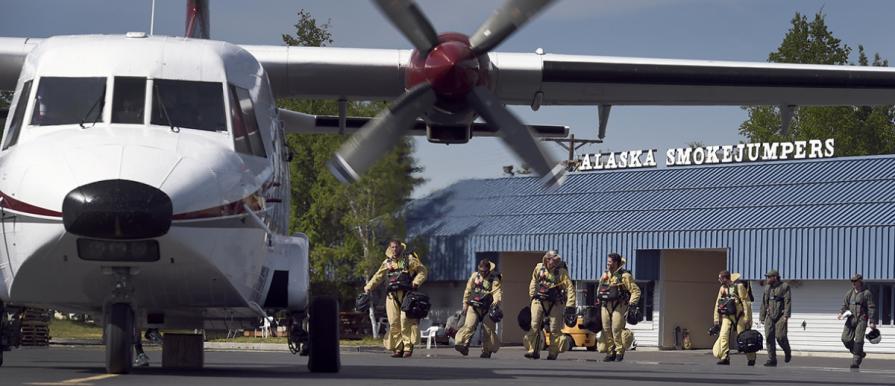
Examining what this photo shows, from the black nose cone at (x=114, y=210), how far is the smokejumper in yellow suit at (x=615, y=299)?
46.8 feet

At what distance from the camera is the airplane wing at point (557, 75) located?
50.8 ft

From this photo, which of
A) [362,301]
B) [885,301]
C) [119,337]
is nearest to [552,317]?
[362,301]

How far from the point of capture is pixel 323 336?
13.6 meters

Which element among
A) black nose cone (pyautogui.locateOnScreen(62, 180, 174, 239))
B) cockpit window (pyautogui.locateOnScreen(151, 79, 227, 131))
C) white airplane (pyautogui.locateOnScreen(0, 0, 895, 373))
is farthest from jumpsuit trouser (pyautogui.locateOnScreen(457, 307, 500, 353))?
black nose cone (pyautogui.locateOnScreen(62, 180, 174, 239))

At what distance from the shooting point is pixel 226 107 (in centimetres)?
1206

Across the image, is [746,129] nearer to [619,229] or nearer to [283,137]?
[619,229]

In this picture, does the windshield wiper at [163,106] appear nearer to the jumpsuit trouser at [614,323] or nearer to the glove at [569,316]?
the glove at [569,316]

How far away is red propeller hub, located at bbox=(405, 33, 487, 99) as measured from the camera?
13531 mm

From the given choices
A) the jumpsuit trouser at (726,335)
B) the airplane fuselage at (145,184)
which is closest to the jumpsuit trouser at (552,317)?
the jumpsuit trouser at (726,335)

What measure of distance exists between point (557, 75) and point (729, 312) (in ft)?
33.2

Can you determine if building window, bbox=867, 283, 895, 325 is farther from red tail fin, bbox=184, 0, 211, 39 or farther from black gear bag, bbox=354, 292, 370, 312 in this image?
red tail fin, bbox=184, 0, 211, 39

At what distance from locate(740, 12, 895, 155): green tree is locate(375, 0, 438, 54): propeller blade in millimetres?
50857

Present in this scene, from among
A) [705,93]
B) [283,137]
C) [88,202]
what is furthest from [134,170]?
[705,93]

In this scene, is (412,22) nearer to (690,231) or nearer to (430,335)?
(430,335)
